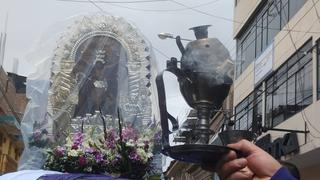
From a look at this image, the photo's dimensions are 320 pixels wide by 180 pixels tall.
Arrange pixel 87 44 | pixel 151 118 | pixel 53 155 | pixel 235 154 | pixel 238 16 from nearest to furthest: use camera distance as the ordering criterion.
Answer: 1. pixel 235 154
2. pixel 53 155
3. pixel 151 118
4. pixel 87 44
5. pixel 238 16

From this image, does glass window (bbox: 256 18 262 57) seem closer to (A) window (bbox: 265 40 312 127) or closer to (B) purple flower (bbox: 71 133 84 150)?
(A) window (bbox: 265 40 312 127)

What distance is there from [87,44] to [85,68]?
1.03 feet

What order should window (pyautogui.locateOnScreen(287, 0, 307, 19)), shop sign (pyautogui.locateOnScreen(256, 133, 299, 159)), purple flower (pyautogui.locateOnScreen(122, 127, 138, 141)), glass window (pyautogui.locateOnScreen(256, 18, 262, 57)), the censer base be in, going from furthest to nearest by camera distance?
glass window (pyautogui.locateOnScreen(256, 18, 262, 57)), window (pyautogui.locateOnScreen(287, 0, 307, 19)), shop sign (pyautogui.locateOnScreen(256, 133, 299, 159)), purple flower (pyautogui.locateOnScreen(122, 127, 138, 141)), the censer base

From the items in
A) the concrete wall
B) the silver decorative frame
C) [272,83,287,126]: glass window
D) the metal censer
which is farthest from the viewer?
the concrete wall

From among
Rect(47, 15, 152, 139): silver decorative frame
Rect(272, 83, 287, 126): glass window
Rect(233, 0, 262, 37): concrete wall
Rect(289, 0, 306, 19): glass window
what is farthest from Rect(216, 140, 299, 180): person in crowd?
Rect(233, 0, 262, 37): concrete wall

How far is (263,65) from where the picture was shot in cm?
2372

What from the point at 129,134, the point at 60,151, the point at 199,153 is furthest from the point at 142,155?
the point at 199,153

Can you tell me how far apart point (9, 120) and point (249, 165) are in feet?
112

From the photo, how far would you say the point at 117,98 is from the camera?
27.5 feet

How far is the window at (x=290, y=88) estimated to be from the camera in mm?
18984

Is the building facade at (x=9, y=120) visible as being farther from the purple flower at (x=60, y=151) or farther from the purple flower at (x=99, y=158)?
the purple flower at (x=99, y=158)

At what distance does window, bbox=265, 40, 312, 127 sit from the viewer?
19.0 m

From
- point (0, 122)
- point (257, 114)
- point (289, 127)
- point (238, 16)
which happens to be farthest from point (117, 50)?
point (0, 122)

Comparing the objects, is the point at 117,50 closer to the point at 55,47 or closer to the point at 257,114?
the point at 55,47
